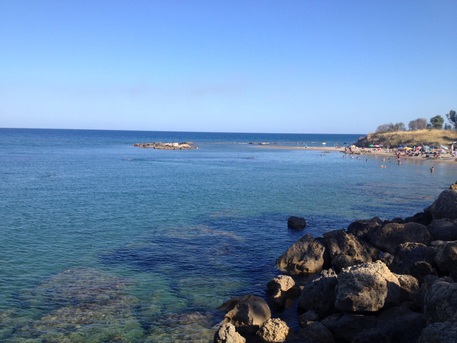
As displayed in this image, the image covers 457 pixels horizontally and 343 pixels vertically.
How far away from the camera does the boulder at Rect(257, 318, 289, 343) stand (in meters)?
14.9

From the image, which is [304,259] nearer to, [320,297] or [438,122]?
[320,297]

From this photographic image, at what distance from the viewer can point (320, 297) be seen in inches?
677

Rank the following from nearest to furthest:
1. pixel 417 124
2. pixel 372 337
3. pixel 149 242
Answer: pixel 372 337 < pixel 149 242 < pixel 417 124

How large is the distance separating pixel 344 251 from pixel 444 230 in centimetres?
671

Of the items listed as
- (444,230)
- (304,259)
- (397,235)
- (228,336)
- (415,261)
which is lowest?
(228,336)

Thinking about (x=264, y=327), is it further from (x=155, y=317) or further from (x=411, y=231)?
(x=411, y=231)

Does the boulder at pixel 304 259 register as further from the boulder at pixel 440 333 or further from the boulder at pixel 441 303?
the boulder at pixel 440 333

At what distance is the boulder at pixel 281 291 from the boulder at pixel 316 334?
348 cm

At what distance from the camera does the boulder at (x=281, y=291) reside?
18359 mm

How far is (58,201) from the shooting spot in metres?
41.2

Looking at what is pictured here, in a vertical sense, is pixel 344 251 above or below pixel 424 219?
below

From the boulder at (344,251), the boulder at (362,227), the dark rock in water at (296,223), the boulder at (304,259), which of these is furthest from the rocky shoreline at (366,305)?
the dark rock in water at (296,223)

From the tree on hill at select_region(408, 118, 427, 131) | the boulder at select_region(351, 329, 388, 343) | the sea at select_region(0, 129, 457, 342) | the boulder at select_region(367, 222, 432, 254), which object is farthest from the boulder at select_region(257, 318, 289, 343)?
the tree on hill at select_region(408, 118, 427, 131)

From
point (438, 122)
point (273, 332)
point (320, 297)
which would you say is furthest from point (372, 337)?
point (438, 122)
